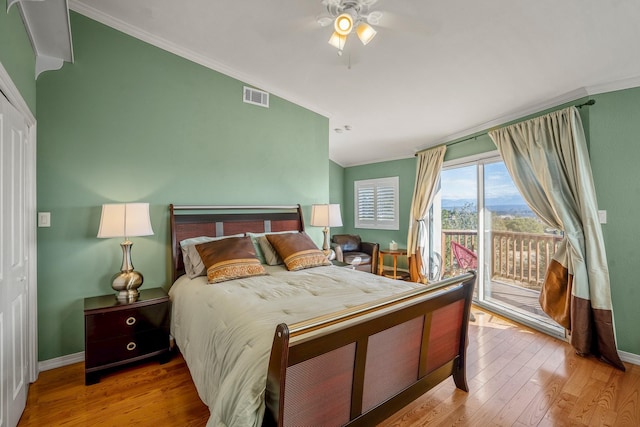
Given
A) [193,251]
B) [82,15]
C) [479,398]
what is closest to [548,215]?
[479,398]

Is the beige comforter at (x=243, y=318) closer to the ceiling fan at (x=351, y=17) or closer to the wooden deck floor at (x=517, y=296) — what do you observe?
the ceiling fan at (x=351, y=17)

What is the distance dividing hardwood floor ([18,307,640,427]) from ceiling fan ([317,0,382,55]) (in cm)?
267

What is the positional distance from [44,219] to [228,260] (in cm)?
159

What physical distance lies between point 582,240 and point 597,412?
147 cm

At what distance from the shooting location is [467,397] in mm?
2115

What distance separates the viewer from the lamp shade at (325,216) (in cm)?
376

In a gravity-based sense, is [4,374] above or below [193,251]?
below

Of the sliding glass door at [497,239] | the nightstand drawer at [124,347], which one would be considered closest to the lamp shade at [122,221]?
the nightstand drawer at [124,347]

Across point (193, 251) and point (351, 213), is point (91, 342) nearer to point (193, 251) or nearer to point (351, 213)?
point (193, 251)

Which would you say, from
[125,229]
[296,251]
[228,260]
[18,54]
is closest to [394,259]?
[296,251]

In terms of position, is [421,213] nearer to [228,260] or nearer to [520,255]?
[520,255]

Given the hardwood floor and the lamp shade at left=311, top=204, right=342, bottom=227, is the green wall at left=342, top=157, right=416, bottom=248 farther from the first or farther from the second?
the hardwood floor

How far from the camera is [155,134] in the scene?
298cm

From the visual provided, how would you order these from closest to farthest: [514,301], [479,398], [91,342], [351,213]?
1. [479,398]
2. [91,342]
3. [514,301]
4. [351,213]
